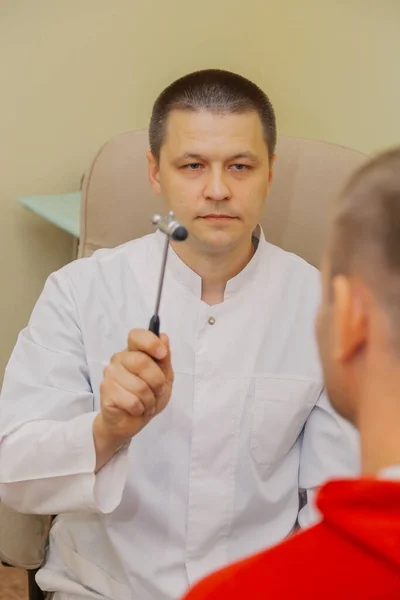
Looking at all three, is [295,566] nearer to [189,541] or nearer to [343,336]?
[343,336]

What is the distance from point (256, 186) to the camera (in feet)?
4.31

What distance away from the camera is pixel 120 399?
3.31ft

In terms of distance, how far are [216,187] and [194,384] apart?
34 centimetres

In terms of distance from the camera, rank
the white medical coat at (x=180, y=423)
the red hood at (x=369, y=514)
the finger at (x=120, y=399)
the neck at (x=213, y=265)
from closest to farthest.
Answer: the red hood at (x=369, y=514) < the finger at (x=120, y=399) < the white medical coat at (x=180, y=423) < the neck at (x=213, y=265)

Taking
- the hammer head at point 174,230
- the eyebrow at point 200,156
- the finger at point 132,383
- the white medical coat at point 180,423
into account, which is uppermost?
the eyebrow at point 200,156

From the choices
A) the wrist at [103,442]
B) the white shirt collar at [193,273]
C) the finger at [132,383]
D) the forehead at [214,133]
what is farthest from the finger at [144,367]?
the forehead at [214,133]

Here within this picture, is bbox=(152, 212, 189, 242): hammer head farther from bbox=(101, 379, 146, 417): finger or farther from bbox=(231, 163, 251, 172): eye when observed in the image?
bbox=(231, 163, 251, 172): eye

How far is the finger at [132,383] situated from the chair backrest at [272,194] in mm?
592

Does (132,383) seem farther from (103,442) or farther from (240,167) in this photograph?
(240,167)

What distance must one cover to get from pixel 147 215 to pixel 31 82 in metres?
0.53

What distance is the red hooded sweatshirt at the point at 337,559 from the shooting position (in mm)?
543

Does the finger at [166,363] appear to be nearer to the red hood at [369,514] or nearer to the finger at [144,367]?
the finger at [144,367]

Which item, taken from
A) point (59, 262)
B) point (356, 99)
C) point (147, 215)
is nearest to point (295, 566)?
point (147, 215)

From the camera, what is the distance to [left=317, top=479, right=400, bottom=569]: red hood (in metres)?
0.54
